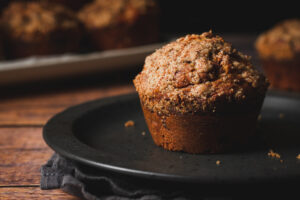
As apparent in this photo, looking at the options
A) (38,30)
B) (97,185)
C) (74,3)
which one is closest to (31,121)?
(38,30)

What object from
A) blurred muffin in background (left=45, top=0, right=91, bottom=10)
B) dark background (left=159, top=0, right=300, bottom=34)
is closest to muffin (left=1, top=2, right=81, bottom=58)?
blurred muffin in background (left=45, top=0, right=91, bottom=10)

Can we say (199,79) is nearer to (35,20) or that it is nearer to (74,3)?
(35,20)

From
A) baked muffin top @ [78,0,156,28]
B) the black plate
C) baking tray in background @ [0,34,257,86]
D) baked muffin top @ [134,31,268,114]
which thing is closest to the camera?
the black plate

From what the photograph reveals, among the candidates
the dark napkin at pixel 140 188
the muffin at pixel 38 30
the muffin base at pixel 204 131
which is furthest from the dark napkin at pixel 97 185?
the muffin at pixel 38 30

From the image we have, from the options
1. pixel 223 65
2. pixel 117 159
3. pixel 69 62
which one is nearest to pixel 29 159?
pixel 117 159

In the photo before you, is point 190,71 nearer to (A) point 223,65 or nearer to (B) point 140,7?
(A) point 223,65

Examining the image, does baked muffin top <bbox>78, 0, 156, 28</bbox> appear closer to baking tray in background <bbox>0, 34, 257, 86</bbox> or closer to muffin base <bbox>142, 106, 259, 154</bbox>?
baking tray in background <bbox>0, 34, 257, 86</bbox>
